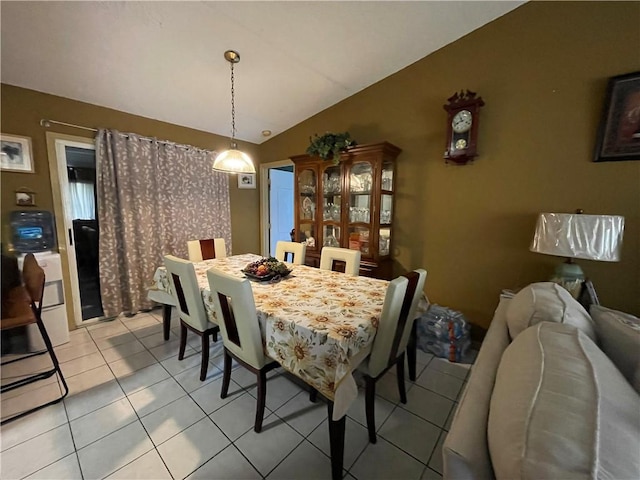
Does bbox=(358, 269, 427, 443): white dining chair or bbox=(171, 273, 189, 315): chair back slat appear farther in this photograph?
bbox=(171, 273, 189, 315): chair back slat

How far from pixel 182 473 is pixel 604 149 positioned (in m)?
3.23

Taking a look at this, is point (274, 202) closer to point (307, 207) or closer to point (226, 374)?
point (307, 207)

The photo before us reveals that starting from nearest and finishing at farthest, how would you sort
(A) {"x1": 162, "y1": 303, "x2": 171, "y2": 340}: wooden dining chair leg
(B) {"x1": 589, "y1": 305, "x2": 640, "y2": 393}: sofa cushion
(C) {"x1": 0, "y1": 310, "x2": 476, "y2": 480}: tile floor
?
(B) {"x1": 589, "y1": 305, "x2": 640, "y2": 393}: sofa cushion
(C) {"x1": 0, "y1": 310, "x2": 476, "y2": 480}: tile floor
(A) {"x1": 162, "y1": 303, "x2": 171, "y2": 340}: wooden dining chair leg

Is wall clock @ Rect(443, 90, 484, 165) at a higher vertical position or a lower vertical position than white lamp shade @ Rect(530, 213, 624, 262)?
higher

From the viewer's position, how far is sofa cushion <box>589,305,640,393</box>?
794 millimetres

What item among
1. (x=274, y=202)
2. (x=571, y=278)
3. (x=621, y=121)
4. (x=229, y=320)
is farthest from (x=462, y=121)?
(x=274, y=202)

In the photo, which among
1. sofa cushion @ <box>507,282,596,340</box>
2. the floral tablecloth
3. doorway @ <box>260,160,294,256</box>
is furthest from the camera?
doorway @ <box>260,160,294,256</box>

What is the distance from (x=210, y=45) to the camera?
6.57 ft

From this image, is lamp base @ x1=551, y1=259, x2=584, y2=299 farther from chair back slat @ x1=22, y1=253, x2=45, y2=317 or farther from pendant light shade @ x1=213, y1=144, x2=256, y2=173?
chair back slat @ x1=22, y1=253, x2=45, y2=317

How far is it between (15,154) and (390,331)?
132 inches

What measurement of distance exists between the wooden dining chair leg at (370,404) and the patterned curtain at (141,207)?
2.77 metres

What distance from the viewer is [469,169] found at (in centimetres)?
229

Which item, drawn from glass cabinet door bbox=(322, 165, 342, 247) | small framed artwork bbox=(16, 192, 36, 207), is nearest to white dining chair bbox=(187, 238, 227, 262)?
glass cabinet door bbox=(322, 165, 342, 247)

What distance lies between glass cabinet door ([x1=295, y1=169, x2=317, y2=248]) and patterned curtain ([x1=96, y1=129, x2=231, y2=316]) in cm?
127
